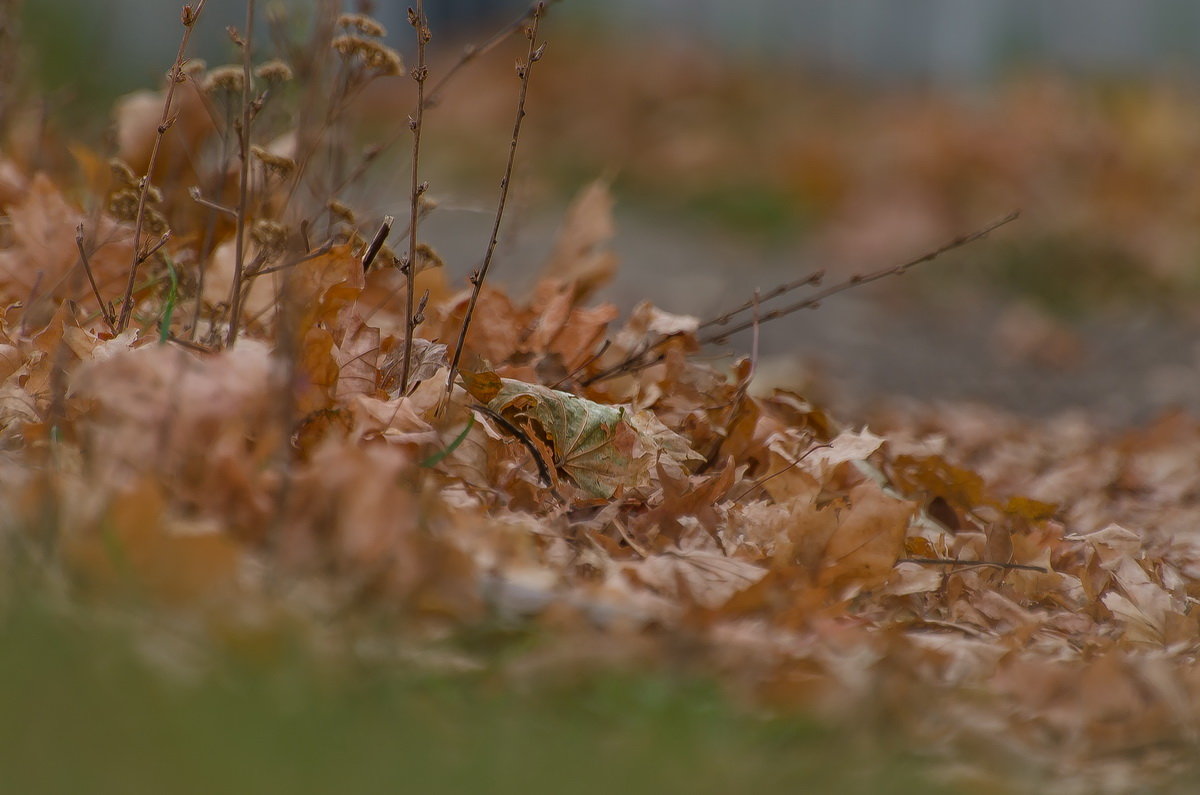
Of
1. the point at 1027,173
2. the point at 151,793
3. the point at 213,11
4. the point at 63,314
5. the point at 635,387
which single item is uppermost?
the point at 213,11

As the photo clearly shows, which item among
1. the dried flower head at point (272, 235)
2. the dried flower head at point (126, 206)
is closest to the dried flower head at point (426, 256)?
the dried flower head at point (272, 235)

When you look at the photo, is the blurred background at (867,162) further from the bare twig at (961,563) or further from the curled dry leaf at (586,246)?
the bare twig at (961,563)

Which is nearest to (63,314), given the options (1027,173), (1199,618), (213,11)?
(1199,618)

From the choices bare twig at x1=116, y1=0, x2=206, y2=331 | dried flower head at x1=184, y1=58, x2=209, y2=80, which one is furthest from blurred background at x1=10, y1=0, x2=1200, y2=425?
bare twig at x1=116, y1=0, x2=206, y2=331

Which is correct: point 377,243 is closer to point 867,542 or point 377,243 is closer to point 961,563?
point 867,542

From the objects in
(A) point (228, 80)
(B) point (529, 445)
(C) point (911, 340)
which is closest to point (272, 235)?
(A) point (228, 80)

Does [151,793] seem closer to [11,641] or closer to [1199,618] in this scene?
[11,641]
